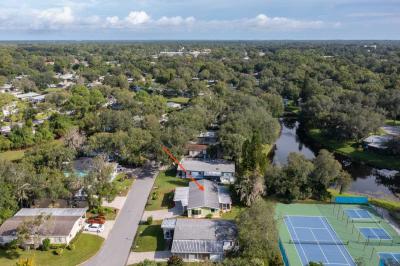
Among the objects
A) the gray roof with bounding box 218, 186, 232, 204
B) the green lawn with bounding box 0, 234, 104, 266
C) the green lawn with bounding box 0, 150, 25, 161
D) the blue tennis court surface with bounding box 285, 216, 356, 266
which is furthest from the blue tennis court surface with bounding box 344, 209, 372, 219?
the green lawn with bounding box 0, 150, 25, 161

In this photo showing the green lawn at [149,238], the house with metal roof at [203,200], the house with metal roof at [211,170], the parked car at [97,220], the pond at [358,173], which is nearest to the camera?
the green lawn at [149,238]

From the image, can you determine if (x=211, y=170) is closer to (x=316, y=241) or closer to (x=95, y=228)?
(x=316, y=241)

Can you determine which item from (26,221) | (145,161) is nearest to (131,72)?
(145,161)

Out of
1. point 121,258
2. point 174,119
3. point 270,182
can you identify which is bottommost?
point 121,258

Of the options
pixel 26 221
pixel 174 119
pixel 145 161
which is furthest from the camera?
pixel 174 119

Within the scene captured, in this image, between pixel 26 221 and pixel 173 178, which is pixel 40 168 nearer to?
pixel 26 221

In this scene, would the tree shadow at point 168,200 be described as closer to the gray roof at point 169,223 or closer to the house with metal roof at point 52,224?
the gray roof at point 169,223

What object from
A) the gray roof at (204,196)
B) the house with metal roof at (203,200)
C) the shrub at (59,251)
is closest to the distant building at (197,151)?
the gray roof at (204,196)
